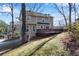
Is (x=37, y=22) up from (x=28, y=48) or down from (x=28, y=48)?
up

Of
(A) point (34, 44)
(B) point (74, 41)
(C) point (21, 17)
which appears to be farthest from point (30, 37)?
(B) point (74, 41)

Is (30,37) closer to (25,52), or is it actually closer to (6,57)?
(25,52)

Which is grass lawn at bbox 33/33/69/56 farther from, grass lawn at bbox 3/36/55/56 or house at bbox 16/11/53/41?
house at bbox 16/11/53/41

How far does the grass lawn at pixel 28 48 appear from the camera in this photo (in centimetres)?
222

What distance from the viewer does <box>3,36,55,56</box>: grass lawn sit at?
222 cm

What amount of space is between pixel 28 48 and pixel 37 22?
0.27 meters

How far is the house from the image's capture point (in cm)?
222

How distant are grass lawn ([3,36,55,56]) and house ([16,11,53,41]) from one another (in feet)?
0.28

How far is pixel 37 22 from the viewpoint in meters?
2.24

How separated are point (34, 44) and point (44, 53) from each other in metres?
0.13

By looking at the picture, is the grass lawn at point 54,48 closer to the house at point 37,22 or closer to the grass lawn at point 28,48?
the grass lawn at point 28,48

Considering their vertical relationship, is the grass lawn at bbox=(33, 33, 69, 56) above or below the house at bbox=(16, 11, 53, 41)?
below

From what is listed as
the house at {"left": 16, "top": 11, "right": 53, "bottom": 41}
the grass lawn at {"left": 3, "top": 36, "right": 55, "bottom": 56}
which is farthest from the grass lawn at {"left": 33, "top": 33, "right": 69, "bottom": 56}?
the house at {"left": 16, "top": 11, "right": 53, "bottom": 41}

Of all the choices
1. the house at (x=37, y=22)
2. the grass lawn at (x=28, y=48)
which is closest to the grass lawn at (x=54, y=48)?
the grass lawn at (x=28, y=48)
